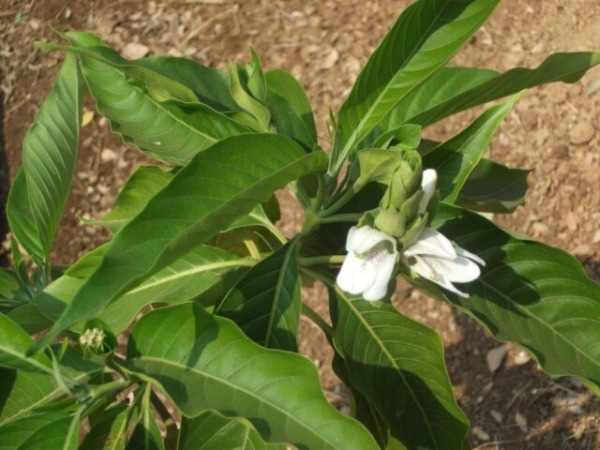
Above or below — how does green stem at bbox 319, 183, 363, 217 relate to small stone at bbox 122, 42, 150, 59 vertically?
above

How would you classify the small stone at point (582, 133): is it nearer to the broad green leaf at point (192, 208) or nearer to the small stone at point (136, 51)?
the small stone at point (136, 51)

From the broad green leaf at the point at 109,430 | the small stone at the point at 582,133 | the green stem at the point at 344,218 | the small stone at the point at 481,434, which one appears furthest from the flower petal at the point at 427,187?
the small stone at the point at 582,133

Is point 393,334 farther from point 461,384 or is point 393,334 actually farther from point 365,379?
point 461,384

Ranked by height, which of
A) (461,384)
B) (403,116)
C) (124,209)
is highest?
(403,116)

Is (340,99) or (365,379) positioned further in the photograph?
(340,99)

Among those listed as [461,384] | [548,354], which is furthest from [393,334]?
[461,384]

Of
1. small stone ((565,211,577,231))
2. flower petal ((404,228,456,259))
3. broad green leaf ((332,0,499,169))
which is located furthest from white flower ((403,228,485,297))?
small stone ((565,211,577,231))

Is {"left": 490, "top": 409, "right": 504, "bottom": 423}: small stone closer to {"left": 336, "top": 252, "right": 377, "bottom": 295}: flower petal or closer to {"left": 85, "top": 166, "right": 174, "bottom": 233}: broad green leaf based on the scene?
{"left": 85, "top": 166, "right": 174, "bottom": 233}: broad green leaf
